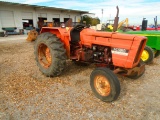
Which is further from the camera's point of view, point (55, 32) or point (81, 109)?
point (55, 32)

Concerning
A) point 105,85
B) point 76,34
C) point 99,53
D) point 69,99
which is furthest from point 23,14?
point 105,85

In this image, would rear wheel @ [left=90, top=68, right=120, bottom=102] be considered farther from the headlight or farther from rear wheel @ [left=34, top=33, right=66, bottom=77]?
rear wheel @ [left=34, top=33, right=66, bottom=77]

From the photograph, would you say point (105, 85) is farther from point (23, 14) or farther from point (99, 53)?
point (23, 14)

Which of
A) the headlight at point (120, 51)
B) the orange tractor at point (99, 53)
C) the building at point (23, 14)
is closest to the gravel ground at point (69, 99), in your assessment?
the orange tractor at point (99, 53)

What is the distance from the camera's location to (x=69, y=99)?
305cm

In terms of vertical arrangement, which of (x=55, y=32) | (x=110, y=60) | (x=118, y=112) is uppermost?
(x=55, y=32)

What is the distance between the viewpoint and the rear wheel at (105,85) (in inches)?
108

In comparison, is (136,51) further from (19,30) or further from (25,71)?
(19,30)

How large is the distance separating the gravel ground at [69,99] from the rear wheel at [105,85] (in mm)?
140

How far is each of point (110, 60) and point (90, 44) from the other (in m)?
0.62

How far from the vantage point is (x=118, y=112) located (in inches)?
104

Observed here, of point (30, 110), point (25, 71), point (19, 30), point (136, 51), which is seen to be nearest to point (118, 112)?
point (136, 51)

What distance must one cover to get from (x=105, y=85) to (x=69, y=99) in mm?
778

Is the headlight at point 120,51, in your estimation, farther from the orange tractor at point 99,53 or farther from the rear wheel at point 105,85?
the rear wheel at point 105,85
